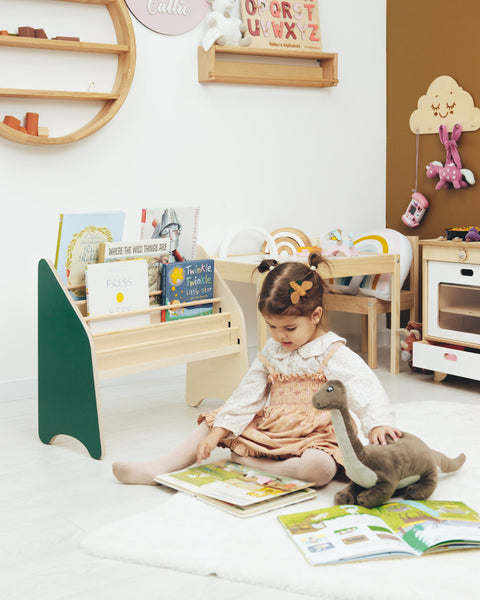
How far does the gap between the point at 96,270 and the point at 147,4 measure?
4.36 ft

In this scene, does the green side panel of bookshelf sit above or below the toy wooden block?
below

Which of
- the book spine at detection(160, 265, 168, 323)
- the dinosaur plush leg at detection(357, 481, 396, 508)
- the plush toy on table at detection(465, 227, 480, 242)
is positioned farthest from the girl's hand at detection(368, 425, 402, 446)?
the plush toy on table at detection(465, 227, 480, 242)

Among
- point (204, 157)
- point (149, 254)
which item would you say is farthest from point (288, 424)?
point (204, 157)

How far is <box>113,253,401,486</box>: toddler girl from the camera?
1.84m

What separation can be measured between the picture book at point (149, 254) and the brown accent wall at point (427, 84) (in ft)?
5.17

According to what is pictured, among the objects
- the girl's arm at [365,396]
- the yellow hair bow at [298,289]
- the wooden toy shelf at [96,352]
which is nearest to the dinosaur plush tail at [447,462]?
the girl's arm at [365,396]

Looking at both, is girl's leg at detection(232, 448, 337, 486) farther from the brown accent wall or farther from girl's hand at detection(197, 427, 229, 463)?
the brown accent wall

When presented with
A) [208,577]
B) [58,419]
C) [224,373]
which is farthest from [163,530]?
[224,373]

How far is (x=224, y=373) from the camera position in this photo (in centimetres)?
262

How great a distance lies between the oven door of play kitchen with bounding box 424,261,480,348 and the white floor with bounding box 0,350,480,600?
21 centimetres

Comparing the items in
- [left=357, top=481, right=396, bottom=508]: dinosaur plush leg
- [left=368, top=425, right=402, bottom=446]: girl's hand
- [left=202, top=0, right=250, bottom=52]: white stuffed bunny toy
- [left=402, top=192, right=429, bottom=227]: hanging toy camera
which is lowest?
[left=357, top=481, right=396, bottom=508]: dinosaur plush leg

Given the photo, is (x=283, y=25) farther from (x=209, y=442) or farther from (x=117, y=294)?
(x=209, y=442)

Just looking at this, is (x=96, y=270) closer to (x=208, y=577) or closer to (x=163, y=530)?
(x=163, y=530)

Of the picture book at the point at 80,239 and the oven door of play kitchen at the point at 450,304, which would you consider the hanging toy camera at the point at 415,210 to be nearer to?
the oven door of play kitchen at the point at 450,304
